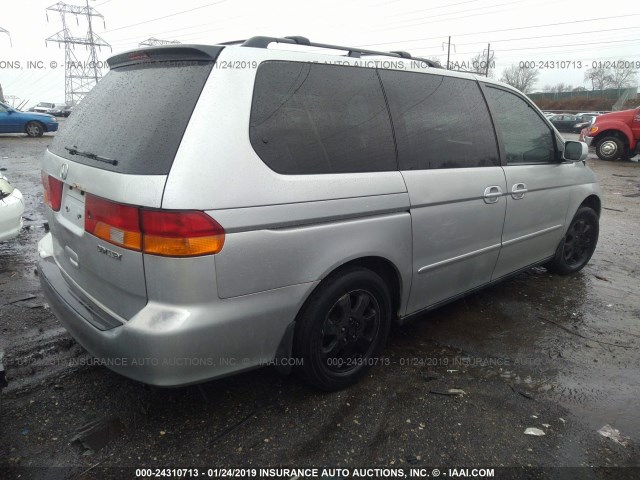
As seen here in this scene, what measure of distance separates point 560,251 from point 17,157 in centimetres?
1399

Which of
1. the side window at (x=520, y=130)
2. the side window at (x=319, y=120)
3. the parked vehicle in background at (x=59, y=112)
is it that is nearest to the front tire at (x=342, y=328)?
the side window at (x=319, y=120)

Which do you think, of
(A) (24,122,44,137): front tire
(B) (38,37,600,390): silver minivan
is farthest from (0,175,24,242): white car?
(A) (24,122,44,137): front tire

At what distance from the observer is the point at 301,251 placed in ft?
6.91

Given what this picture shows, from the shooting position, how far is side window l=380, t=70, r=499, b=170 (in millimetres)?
2662

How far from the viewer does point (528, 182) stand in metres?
3.46

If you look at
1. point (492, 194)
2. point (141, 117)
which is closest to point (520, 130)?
point (492, 194)

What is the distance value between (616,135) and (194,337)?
16.4m

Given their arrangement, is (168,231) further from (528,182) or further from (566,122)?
(566,122)

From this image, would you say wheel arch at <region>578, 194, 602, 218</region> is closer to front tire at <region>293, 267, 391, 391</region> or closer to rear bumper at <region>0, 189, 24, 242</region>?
front tire at <region>293, 267, 391, 391</region>

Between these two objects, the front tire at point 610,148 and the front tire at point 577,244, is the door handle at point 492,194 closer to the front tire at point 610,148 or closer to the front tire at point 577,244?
the front tire at point 577,244

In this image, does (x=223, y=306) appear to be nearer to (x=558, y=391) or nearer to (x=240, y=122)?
(x=240, y=122)

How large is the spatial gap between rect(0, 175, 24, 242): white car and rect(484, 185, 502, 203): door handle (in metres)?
4.26

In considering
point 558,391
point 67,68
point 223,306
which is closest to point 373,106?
point 223,306

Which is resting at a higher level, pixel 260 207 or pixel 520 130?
pixel 520 130
